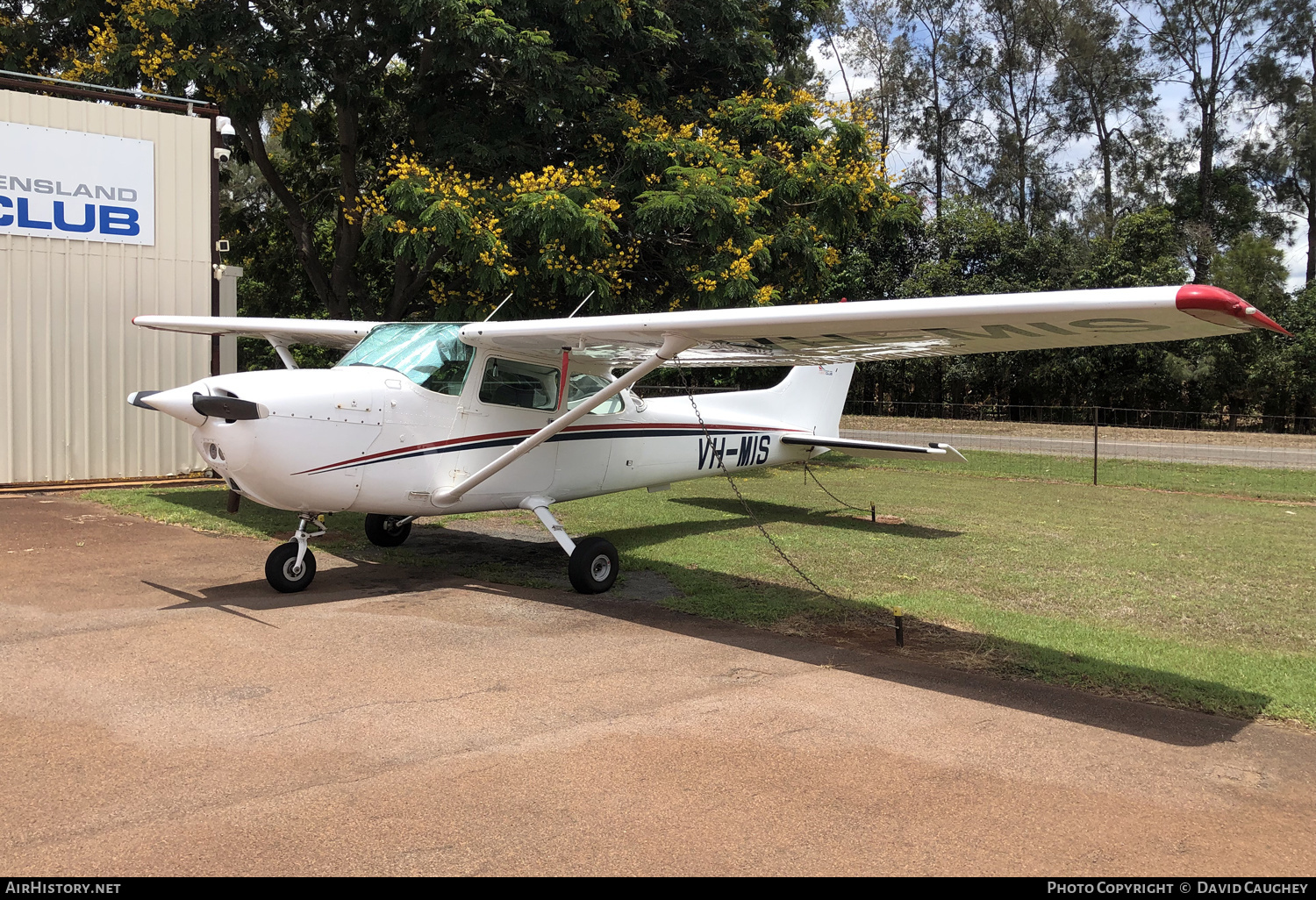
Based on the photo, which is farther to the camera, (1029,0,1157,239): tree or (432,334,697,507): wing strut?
(1029,0,1157,239): tree

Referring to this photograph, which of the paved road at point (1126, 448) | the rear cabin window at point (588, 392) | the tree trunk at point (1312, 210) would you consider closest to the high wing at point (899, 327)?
the rear cabin window at point (588, 392)

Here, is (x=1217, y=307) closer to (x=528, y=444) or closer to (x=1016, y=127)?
(x=528, y=444)

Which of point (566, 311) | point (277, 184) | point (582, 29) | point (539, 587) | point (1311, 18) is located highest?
point (1311, 18)

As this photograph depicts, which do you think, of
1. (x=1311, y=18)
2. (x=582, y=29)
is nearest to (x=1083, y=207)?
(x=1311, y=18)

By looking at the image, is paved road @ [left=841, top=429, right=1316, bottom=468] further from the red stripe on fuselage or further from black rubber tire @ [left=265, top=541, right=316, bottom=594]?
black rubber tire @ [left=265, top=541, right=316, bottom=594]

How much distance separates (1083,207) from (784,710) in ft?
143

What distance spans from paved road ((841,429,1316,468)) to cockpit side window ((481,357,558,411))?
49.4ft

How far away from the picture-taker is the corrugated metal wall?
499 inches

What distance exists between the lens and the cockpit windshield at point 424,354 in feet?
26.8

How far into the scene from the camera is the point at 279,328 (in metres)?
10.7

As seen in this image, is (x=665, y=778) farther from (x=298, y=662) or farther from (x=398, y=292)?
(x=398, y=292)

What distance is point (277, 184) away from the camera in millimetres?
19938

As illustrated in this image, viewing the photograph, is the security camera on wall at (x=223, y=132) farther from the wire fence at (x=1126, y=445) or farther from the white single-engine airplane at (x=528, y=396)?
the wire fence at (x=1126, y=445)

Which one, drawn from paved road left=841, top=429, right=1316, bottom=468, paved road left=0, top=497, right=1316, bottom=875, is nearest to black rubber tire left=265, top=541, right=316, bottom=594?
paved road left=0, top=497, right=1316, bottom=875
